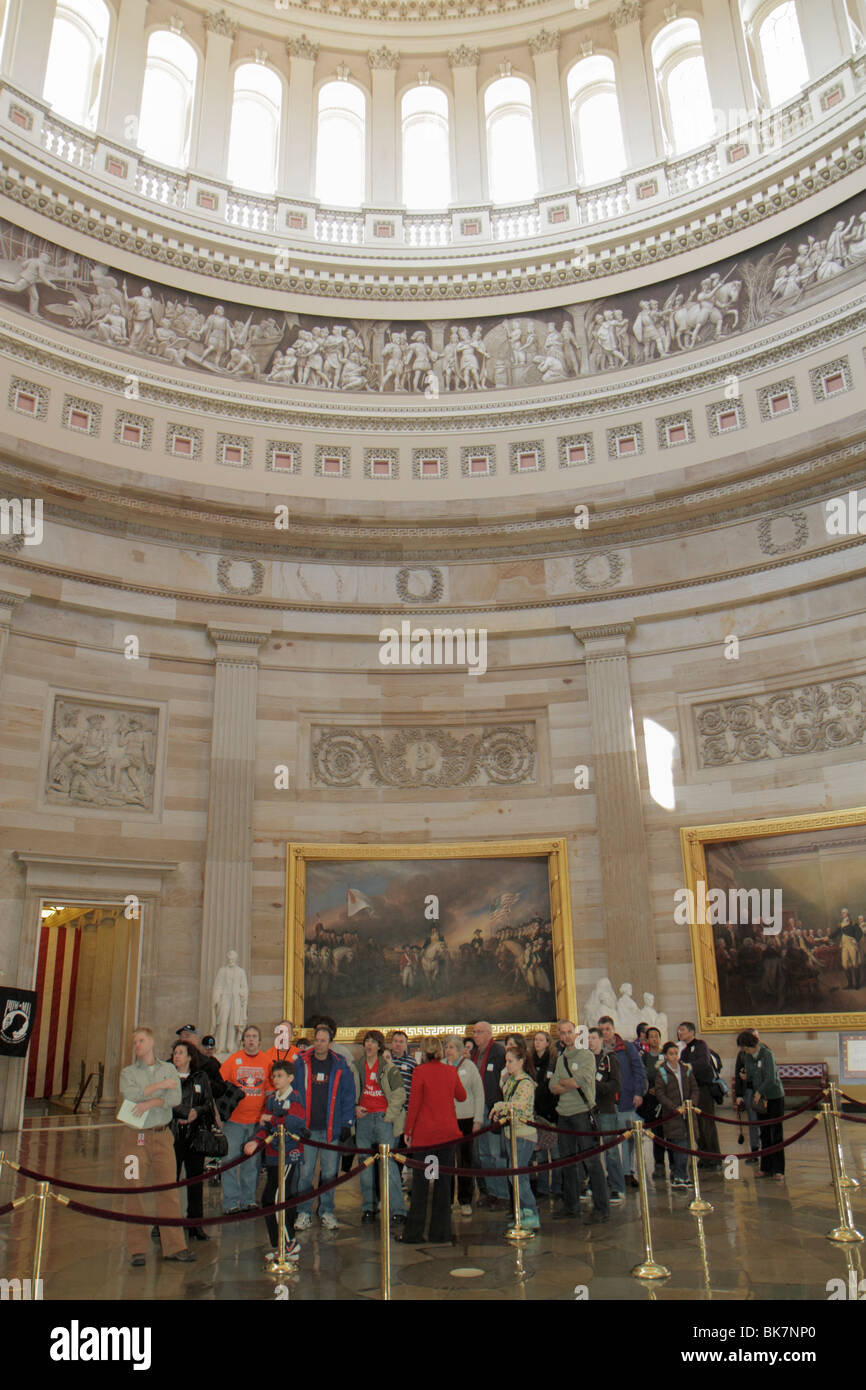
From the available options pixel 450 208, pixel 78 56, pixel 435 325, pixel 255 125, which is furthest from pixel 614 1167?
pixel 78 56

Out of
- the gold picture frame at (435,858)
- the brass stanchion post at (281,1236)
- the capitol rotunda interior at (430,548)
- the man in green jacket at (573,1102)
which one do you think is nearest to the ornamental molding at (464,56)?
the capitol rotunda interior at (430,548)

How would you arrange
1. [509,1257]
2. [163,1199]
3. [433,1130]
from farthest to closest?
[433,1130], [163,1199], [509,1257]

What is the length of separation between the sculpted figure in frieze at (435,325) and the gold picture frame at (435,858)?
31.2ft

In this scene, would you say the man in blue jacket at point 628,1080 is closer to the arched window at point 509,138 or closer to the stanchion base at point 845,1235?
the stanchion base at point 845,1235

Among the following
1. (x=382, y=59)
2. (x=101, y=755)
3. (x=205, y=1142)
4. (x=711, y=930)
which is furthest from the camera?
(x=382, y=59)

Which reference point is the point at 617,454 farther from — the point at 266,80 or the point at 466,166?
the point at 266,80

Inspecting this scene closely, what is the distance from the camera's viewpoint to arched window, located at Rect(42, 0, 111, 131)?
21359mm

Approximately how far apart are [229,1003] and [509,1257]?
31.3 ft

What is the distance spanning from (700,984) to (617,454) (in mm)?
10090

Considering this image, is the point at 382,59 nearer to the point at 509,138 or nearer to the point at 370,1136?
the point at 509,138

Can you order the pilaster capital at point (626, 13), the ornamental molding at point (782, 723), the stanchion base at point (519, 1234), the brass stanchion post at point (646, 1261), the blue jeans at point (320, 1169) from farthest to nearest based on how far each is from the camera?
the pilaster capital at point (626, 13), the ornamental molding at point (782, 723), the blue jeans at point (320, 1169), the stanchion base at point (519, 1234), the brass stanchion post at point (646, 1261)

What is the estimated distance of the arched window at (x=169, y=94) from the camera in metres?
22.2

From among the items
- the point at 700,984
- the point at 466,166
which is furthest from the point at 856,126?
the point at 700,984

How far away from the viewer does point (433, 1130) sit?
8648 mm
